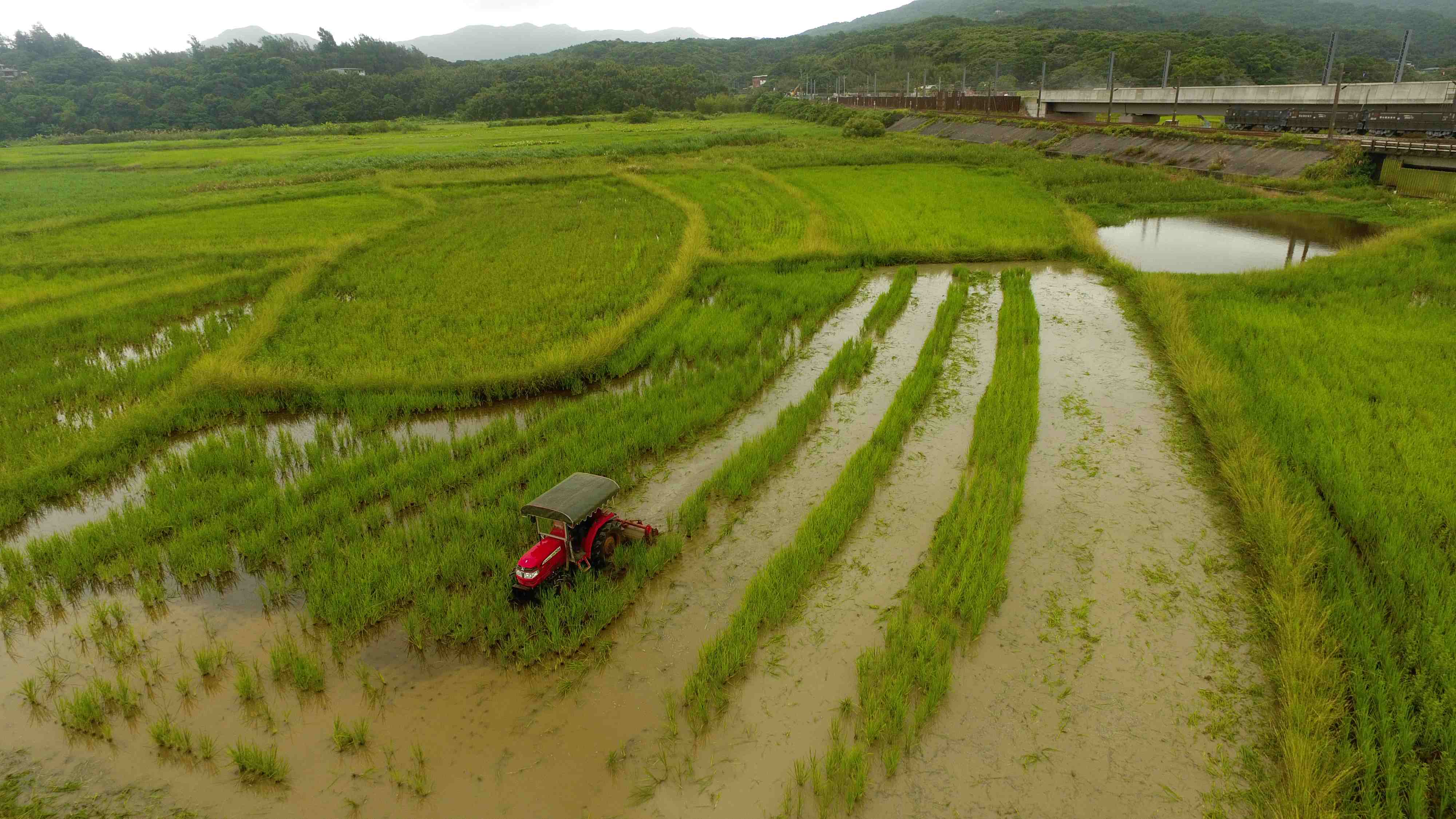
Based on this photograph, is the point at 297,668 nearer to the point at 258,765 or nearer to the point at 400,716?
the point at 258,765

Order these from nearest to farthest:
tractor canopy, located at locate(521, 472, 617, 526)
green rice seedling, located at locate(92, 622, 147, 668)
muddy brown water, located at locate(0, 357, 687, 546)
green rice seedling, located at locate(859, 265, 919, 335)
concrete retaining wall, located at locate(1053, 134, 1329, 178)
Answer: green rice seedling, located at locate(92, 622, 147, 668) → tractor canopy, located at locate(521, 472, 617, 526) → muddy brown water, located at locate(0, 357, 687, 546) → green rice seedling, located at locate(859, 265, 919, 335) → concrete retaining wall, located at locate(1053, 134, 1329, 178)

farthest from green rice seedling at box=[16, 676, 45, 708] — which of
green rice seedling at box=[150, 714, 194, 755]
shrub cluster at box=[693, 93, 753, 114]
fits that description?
shrub cluster at box=[693, 93, 753, 114]

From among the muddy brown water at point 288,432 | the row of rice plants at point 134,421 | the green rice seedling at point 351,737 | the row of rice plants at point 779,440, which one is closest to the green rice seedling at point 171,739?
the green rice seedling at point 351,737

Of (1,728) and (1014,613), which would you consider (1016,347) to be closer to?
(1014,613)

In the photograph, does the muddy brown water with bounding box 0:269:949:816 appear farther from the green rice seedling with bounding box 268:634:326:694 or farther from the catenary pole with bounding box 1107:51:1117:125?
the catenary pole with bounding box 1107:51:1117:125

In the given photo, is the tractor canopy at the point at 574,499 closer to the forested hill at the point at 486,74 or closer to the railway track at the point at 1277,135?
the railway track at the point at 1277,135

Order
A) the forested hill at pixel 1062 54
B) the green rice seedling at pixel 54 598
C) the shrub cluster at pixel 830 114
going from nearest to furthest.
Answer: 1. the green rice seedling at pixel 54 598
2. the shrub cluster at pixel 830 114
3. the forested hill at pixel 1062 54
